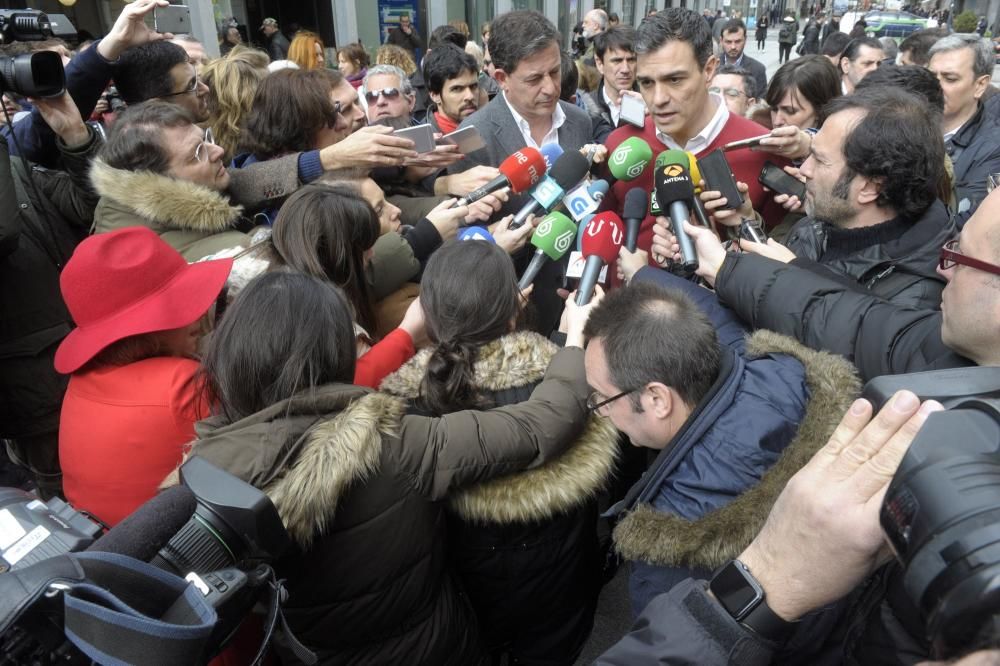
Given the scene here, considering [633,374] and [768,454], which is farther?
[633,374]

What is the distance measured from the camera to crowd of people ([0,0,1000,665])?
1.15 metres

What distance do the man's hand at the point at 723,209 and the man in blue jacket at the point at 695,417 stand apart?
30.0 inches

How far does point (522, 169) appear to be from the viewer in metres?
2.42

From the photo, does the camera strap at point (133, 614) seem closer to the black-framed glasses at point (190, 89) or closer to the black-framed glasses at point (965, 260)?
the black-framed glasses at point (965, 260)

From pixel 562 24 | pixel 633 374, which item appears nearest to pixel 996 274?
pixel 633 374

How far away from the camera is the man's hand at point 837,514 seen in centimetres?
74

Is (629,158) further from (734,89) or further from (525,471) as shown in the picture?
(734,89)

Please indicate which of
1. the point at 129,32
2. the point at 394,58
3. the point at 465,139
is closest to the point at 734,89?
the point at 465,139

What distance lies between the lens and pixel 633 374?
1.41 meters

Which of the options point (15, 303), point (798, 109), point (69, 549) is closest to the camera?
point (69, 549)

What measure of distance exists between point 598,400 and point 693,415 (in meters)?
0.26

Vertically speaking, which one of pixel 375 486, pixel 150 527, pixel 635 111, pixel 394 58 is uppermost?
pixel 394 58

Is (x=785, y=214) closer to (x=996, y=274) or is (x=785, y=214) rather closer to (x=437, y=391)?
(x=996, y=274)

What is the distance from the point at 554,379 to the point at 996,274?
0.91 m
